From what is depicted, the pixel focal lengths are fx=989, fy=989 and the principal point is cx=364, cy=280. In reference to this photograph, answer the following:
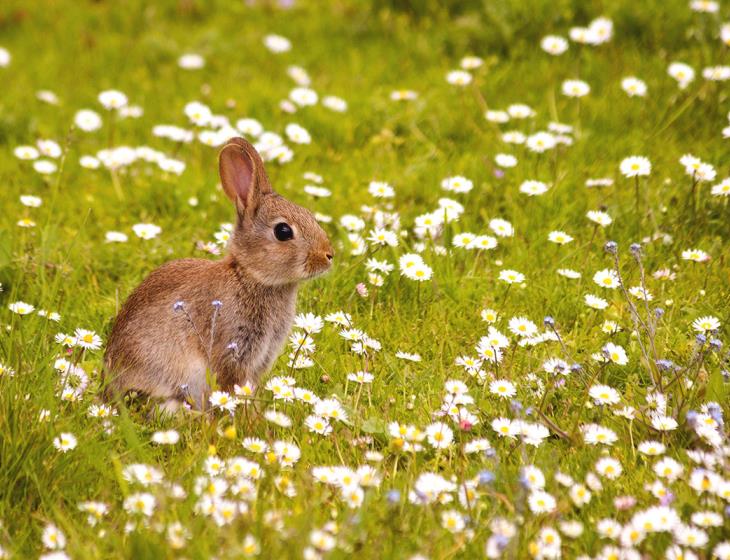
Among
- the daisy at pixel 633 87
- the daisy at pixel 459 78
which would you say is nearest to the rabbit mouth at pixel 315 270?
the daisy at pixel 459 78

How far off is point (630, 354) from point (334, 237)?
214 centimetres

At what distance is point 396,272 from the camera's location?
18.6 ft

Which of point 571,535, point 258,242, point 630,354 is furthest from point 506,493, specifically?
point 258,242

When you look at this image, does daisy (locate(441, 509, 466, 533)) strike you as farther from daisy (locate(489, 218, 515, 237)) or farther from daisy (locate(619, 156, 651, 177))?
daisy (locate(619, 156, 651, 177))

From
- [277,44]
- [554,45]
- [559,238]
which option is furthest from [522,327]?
[277,44]

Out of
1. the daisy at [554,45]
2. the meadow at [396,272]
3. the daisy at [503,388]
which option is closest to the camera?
the meadow at [396,272]

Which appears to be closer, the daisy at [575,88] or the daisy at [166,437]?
the daisy at [166,437]

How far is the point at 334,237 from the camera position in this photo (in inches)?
247

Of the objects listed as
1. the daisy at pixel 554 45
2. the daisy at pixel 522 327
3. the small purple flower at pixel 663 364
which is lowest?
the daisy at pixel 554 45

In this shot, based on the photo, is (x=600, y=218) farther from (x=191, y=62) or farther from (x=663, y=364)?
(x=191, y=62)

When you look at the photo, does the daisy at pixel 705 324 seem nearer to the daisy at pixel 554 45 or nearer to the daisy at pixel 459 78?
the daisy at pixel 459 78

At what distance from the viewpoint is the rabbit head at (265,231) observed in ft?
16.4

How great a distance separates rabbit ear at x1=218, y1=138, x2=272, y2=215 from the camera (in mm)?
5090

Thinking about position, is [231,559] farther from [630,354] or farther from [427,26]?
[427,26]
